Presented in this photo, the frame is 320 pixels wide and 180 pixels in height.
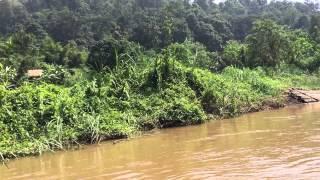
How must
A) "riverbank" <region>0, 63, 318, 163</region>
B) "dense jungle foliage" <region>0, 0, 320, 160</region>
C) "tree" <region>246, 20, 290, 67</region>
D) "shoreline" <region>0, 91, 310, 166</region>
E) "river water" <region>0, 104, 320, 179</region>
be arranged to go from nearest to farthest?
1. "river water" <region>0, 104, 320, 179</region>
2. "shoreline" <region>0, 91, 310, 166</region>
3. "riverbank" <region>0, 63, 318, 163</region>
4. "dense jungle foliage" <region>0, 0, 320, 160</region>
5. "tree" <region>246, 20, 290, 67</region>

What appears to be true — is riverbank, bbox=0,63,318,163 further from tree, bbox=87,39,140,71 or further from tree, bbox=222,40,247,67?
tree, bbox=222,40,247,67

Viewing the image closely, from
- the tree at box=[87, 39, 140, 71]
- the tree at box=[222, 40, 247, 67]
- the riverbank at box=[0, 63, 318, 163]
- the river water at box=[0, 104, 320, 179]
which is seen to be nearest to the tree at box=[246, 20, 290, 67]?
the tree at box=[222, 40, 247, 67]

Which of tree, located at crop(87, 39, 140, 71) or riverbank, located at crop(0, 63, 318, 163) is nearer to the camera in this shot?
riverbank, located at crop(0, 63, 318, 163)

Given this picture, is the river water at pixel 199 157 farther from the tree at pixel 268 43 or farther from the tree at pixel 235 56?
the tree at pixel 235 56

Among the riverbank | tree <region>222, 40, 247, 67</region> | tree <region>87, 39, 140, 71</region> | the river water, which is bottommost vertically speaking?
the river water

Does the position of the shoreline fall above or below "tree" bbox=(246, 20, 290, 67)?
below

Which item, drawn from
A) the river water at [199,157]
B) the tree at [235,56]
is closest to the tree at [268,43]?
the tree at [235,56]

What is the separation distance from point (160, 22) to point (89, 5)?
1085 inches

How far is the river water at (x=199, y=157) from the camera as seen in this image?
25.7 feet

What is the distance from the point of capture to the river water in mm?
7832

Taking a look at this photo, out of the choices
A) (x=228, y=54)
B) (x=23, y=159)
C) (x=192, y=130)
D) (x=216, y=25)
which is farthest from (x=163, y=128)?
(x=216, y=25)

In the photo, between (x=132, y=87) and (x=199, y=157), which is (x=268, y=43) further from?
(x=199, y=157)

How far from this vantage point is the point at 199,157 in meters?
9.30

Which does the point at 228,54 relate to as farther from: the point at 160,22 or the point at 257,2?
the point at 257,2
